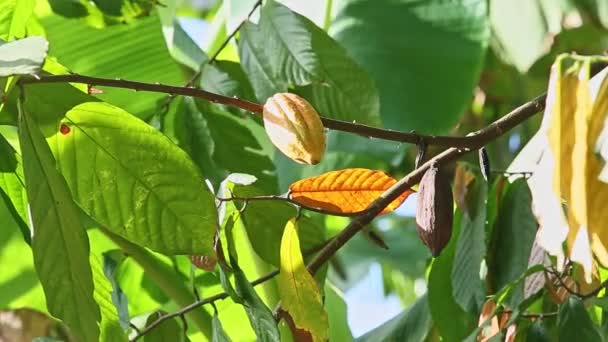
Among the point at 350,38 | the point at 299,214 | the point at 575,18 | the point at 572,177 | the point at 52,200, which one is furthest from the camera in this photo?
the point at 575,18

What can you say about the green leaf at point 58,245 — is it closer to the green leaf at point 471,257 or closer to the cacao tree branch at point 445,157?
the cacao tree branch at point 445,157

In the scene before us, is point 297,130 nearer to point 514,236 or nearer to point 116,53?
point 514,236

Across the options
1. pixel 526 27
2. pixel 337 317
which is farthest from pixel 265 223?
pixel 526 27

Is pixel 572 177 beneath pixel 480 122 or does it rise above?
above

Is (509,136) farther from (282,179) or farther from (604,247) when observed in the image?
(604,247)

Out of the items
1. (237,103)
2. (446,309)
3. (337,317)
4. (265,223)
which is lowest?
(337,317)

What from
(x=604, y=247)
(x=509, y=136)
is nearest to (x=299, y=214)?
(x=604, y=247)
